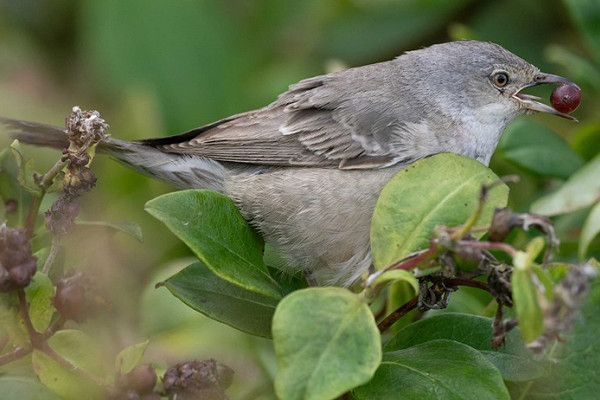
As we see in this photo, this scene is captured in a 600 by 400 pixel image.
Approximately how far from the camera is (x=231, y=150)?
3922 mm

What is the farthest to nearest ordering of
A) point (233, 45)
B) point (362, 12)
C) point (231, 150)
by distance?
point (362, 12) → point (233, 45) → point (231, 150)

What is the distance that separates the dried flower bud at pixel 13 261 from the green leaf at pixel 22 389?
25 cm

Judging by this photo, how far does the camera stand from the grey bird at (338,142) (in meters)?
3.58

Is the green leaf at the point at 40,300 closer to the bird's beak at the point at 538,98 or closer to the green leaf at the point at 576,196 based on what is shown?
the green leaf at the point at 576,196

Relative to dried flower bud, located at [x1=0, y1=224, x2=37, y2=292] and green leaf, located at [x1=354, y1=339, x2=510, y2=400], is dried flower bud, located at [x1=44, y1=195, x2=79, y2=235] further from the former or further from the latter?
green leaf, located at [x1=354, y1=339, x2=510, y2=400]

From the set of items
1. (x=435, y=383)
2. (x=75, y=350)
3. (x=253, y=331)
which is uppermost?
(x=75, y=350)

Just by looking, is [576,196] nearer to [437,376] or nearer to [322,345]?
[437,376]

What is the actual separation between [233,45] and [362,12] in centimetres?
88

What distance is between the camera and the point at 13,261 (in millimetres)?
2121

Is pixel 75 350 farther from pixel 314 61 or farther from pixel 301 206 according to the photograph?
pixel 314 61

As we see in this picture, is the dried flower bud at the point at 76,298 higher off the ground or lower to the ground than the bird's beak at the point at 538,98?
higher

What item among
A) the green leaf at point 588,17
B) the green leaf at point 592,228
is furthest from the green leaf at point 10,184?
the green leaf at point 588,17

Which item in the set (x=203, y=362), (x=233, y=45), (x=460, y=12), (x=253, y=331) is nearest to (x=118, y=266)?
(x=253, y=331)

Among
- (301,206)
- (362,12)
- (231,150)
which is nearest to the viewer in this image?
(301,206)
